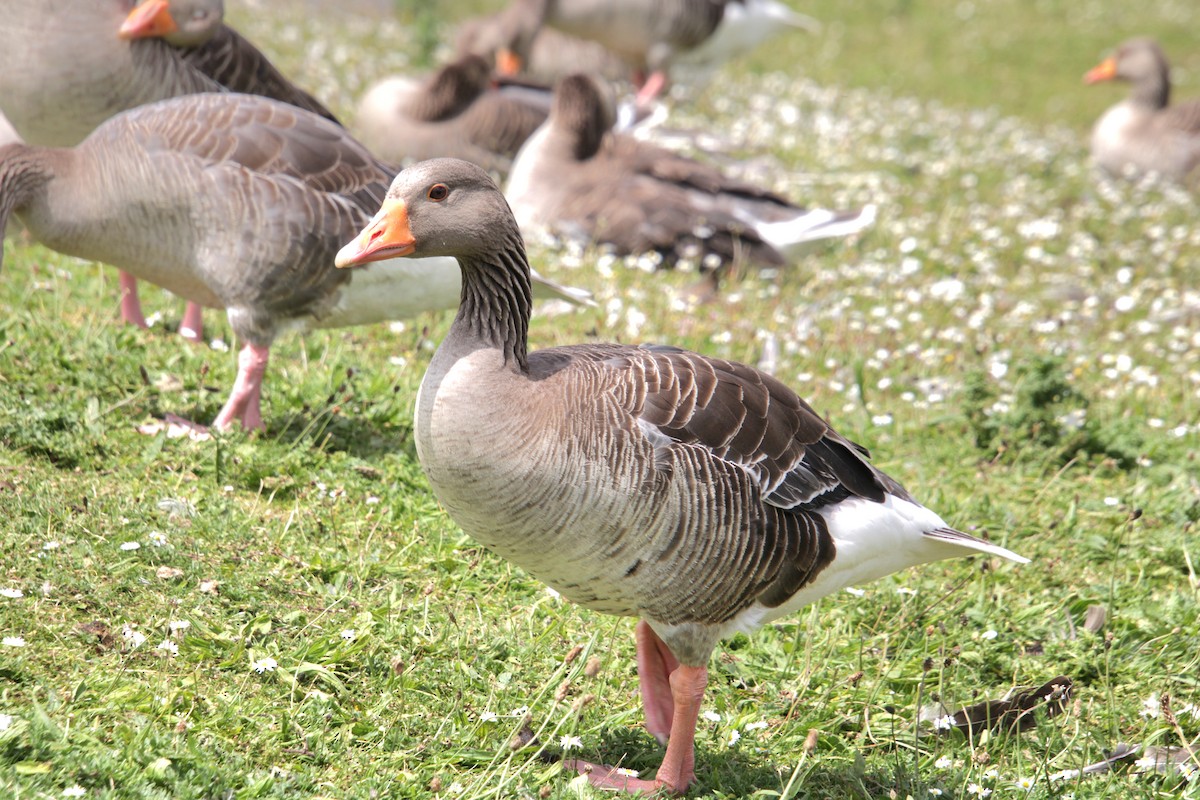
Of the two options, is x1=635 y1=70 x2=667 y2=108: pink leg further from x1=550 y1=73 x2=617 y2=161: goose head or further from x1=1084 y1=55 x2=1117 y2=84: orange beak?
x1=1084 y1=55 x2=1117 y2=84: orange beak

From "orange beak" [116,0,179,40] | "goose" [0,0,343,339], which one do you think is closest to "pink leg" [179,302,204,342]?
"goose" [0,0,343,339]

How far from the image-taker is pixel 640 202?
9.84m

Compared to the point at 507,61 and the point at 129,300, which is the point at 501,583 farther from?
the point at 507,61

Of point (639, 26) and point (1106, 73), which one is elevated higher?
point (1106, 73)

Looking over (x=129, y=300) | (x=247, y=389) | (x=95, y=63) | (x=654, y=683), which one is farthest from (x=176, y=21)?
(x=654, y=683)

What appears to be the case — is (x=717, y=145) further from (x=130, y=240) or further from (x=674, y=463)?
(x=674, y=463)

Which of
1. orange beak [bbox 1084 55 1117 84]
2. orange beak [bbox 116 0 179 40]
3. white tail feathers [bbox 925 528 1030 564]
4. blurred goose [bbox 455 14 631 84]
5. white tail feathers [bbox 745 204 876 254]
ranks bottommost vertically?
blurred goose [bbox 455 14 631 84]

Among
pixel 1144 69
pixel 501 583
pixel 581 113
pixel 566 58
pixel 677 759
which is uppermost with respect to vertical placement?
pixel 1144 69

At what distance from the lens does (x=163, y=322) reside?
276 inches

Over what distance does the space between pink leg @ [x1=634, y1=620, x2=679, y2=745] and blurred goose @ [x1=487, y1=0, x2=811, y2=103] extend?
1158cm

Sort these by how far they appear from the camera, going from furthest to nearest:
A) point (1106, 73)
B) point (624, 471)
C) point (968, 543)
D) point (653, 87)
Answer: point (653, 87) → point (1106, 73) → point (968, 543) → point (624, 471)

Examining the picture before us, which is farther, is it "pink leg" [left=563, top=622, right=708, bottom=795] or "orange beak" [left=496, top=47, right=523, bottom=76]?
"orange beak" [left=496, top=47, right=523, bottom=76]

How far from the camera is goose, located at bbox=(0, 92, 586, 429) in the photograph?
5652mm

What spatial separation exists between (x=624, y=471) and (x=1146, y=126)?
42.6 ft
